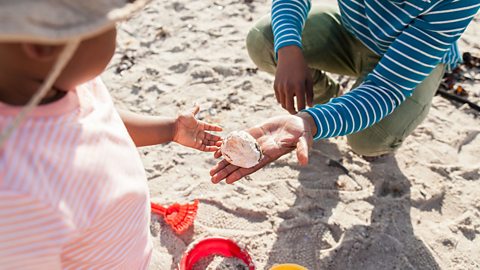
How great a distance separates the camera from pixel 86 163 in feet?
3.41

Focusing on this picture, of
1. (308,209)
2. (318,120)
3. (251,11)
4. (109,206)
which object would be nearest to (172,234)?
(308,209)

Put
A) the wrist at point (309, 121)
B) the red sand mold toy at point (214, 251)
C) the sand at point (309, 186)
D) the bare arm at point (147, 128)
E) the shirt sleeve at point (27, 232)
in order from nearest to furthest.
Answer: the shirt sleeve at point (27, 232), the bare arm at point (147, 128), the wrist at point (309, 121), the red sand mold toy at point (214, 251), the sand at point (309, 186)

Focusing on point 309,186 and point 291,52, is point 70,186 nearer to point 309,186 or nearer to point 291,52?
point 291,52

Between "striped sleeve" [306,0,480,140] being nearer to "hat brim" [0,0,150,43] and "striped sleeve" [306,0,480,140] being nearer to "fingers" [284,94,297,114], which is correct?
"fingers" [284,94,297,114]

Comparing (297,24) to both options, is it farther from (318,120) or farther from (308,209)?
(308,209)

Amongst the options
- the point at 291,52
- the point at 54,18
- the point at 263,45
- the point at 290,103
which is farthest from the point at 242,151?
the point at 54,18

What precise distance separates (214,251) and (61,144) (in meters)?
1.11

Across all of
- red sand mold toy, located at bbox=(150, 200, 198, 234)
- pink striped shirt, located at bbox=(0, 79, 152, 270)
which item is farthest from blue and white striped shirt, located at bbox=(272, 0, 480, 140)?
pink striped shirt, located at bbox=(0, 79, 152, 270)

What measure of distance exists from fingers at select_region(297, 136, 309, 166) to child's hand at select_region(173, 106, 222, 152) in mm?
309

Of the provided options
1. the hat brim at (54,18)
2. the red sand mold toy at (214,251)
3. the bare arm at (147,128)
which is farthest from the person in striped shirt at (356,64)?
the hat brim at (54,18)

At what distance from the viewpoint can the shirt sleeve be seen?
91cm

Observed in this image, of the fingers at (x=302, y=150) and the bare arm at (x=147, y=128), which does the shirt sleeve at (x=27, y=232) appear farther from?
the fingers at (x=302, y=150)

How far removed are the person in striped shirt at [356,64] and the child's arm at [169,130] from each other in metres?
0.12

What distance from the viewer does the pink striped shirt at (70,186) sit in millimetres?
924
